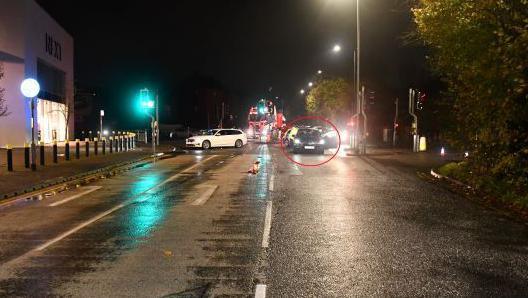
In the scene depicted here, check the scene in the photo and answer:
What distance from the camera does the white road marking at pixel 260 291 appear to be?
244 inches

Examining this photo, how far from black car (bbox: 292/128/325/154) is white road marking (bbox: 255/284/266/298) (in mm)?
27909

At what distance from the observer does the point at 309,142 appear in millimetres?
34281

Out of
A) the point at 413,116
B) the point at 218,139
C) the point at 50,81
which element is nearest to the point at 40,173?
the point at 413,116

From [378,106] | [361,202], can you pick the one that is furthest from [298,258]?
[378,106]

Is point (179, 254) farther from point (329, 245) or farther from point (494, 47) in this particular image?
point (494, 47)

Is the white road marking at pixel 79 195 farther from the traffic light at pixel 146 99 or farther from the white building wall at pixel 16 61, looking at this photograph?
the white building wall at pixel 16 61

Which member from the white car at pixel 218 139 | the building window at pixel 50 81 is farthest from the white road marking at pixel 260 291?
the building window at pixel 50 81

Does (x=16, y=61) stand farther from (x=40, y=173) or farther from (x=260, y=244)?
(x=260, y=244)

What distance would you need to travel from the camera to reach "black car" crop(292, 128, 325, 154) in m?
34.3

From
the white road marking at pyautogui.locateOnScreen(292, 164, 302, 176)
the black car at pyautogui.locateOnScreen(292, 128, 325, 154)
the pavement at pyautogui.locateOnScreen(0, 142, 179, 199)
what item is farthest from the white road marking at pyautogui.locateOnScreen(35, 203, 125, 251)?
the black car at pyautogui.locateOnScreen(292, 128, 325, 154)

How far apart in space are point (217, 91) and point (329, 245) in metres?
122

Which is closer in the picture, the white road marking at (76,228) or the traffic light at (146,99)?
the white road marking at (76,228)

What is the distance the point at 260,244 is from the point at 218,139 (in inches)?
1384

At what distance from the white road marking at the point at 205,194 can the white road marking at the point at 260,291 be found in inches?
267
